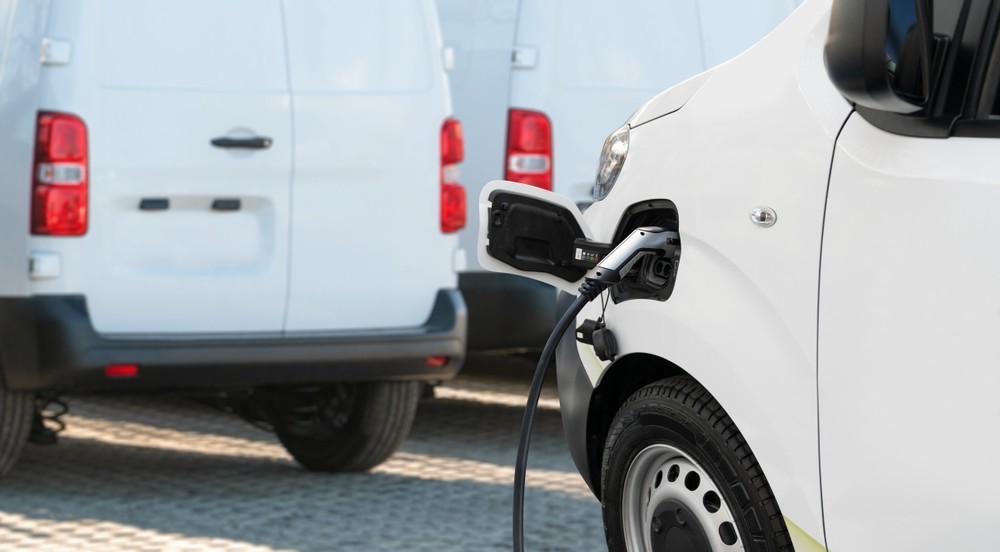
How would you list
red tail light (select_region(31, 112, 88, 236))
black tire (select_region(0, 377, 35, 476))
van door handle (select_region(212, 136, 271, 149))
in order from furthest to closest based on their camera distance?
van door handle (select_region(212, 136, 271, 149)) → black tire (select_region(0, 377, 35, 476)) → red tail light (select_region(31, 112, 88, 236))

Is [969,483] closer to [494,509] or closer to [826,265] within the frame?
Result: [826,265]

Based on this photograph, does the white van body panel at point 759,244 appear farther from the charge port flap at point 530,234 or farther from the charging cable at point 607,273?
the charge port flap at point 530,234

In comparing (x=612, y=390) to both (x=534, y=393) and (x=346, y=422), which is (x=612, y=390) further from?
(x=346, y=422)

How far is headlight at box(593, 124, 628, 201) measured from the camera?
4.24 meters

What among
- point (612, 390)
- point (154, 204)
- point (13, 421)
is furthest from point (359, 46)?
point (612, 390)

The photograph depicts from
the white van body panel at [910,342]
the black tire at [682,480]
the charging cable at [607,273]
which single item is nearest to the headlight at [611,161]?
the charging cable at [607,273]

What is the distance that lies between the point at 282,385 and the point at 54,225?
1.33 metres

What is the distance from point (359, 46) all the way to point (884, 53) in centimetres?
394

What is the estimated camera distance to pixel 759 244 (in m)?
3.49

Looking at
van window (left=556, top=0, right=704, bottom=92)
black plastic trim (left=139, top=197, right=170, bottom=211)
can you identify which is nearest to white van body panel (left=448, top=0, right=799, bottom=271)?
van window (left=556, top=0, right=704, bottom=92)

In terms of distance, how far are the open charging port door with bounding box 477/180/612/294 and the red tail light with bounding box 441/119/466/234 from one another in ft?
8.55

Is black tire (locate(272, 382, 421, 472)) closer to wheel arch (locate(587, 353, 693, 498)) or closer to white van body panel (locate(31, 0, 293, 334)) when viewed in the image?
white van body panel (locate(31, 0, 293, 334))

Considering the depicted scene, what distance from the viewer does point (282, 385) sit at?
7.13 m

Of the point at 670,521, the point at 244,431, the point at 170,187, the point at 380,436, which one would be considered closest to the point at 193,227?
the point at 170,187
